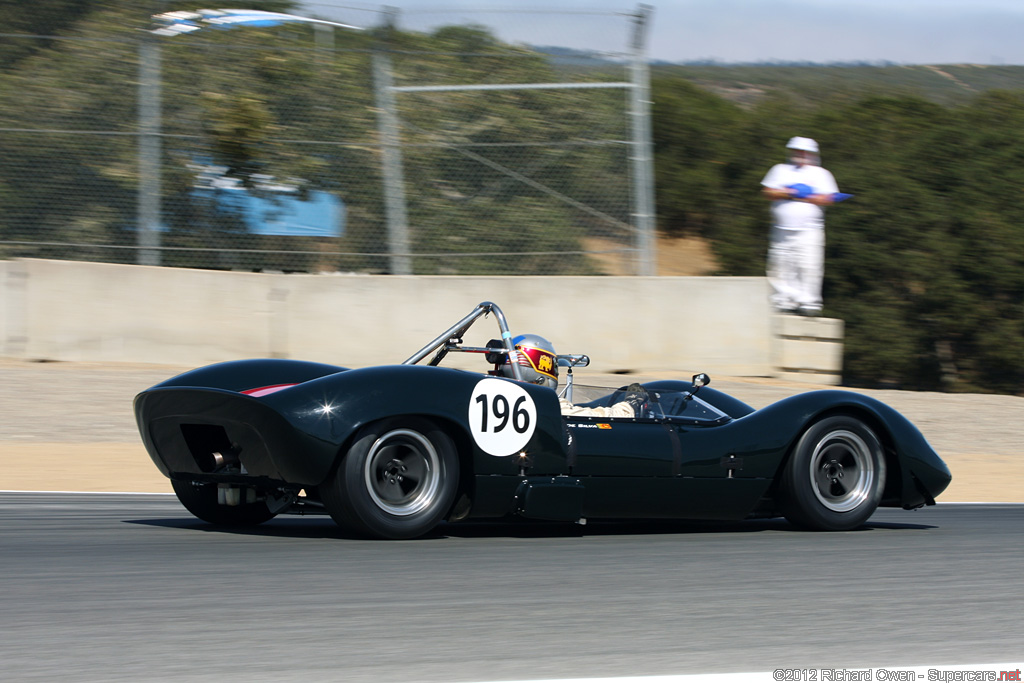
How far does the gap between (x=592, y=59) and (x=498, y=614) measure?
9030mm

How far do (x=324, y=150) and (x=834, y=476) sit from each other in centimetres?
718

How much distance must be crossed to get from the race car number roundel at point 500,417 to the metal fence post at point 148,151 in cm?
713

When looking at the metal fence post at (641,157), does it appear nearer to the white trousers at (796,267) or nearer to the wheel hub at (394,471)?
the white trousers at (796,267)

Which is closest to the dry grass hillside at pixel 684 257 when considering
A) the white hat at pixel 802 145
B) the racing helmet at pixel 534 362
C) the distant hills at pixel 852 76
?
the white hat at pixel 802 145

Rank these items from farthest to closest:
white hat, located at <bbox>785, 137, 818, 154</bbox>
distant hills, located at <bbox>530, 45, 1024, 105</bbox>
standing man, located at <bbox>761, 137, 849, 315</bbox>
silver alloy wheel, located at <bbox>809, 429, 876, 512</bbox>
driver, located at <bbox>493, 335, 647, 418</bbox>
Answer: distant hills, located at <bbox>530, 45, 1024, 105</bbox>
standing man, located at <bbox>761, 137, 849, 315</bbox>
white hat, located at <bbox>785, 137, 818, 154</bbox>
silver alloy wheel, located at <bbox>809, 429, 876, 512</bbox>
driver, located at <bbox>493, 335, 647, 418</bbox>

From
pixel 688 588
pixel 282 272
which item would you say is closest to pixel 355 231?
pixel 282 272

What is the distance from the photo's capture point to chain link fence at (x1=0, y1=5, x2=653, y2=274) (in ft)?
37.3

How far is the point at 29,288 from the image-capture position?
11.5 m

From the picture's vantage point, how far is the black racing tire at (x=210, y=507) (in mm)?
5621

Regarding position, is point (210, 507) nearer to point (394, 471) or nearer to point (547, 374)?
point (394, 471)

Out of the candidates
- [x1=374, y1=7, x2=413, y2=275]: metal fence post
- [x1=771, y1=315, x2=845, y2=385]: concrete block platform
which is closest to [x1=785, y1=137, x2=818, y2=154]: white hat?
[x1=771, y1=315, x2=845, y2=385]: concrete block platform

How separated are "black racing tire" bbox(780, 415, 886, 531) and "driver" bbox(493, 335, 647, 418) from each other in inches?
31.6

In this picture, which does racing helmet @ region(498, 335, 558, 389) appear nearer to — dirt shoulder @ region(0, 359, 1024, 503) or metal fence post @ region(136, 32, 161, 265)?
dirt shoulder @ region(0, 359, 1024, 503)

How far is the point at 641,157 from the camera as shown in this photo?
12.1m
